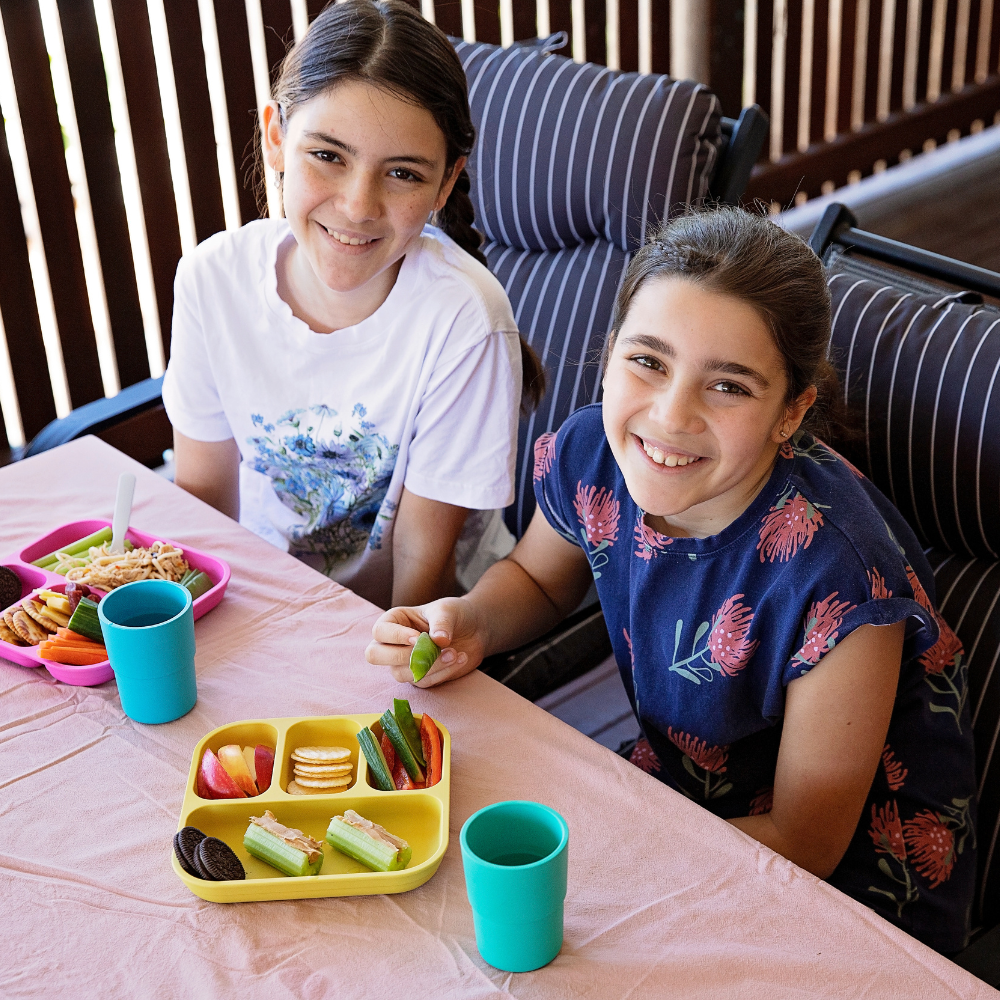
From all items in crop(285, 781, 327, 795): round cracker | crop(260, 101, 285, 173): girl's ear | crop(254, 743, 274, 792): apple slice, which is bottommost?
crop(254, 743, 274, 792): apple slice

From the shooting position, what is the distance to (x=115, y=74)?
8.01ft

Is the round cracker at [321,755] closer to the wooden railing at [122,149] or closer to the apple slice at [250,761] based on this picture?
the apple slice at [250,761]

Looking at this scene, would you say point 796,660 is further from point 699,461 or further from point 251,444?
point 251,444

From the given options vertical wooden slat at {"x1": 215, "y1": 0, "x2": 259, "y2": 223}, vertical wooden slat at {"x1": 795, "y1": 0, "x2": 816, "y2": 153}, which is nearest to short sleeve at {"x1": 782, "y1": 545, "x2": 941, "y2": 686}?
vertical wooden slat at {"x1": 215, "y1": 0, "x2": 259, "y2": 223}

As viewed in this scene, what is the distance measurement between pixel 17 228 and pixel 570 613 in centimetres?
161

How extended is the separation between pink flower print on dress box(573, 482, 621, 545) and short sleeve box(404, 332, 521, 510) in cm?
18

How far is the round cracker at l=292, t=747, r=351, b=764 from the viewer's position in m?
1.00

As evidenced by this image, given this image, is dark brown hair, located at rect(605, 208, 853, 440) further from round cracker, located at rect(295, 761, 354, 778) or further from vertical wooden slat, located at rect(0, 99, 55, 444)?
vertical wooden slat, located at rect(0, 99, 55, 444)

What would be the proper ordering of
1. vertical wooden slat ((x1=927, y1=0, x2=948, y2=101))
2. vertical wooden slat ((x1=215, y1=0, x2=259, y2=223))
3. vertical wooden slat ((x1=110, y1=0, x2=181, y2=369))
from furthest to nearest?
vertical wooden slat ((x1=927, y1=0, x2=948, y2=101)), vertical wooden slat ((x1=215, y1=0, x2=259, y2=223)), vertical wooden slat ((x1=110, y1=0, x2=181, y2=369))

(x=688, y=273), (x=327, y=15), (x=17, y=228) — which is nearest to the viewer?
(x=688, y=273)

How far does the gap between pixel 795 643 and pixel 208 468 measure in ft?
2.98

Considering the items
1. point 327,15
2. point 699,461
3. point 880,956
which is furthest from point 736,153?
point 880,956

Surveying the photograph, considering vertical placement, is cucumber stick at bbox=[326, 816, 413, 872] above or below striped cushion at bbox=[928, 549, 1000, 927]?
above

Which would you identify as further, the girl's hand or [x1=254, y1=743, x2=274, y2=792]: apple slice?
the girl's hand
